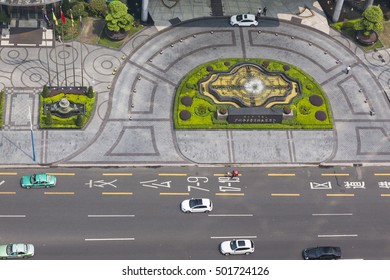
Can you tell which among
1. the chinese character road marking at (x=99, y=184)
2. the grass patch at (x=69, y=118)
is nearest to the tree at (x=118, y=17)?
the grass patch at (x=69, y=118)

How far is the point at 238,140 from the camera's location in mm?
106000

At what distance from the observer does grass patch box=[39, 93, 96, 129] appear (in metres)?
105

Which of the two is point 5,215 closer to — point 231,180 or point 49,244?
point 49,244

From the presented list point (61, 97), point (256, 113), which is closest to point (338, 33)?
point (256, 113)

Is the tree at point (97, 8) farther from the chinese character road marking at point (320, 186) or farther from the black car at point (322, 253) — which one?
the black car at point (322, 253)

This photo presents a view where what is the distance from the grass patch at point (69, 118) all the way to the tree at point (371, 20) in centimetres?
5551

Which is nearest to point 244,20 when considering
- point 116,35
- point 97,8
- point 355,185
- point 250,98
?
point 250,98

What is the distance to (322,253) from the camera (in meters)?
91.5

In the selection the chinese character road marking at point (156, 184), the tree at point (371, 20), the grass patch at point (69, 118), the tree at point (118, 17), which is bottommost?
the chinese character road marking at point (156, 184)

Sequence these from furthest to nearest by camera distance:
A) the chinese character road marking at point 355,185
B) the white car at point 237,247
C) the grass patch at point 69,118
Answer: the grass patch at point 69,118 → the chinese character road marking at point 355,185 → the white car at point 237,247

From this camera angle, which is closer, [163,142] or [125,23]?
[163,142]

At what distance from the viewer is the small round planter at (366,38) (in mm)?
122188

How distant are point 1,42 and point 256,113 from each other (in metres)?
51.1

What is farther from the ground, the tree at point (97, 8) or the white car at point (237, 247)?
the tree at point (97, 8)
